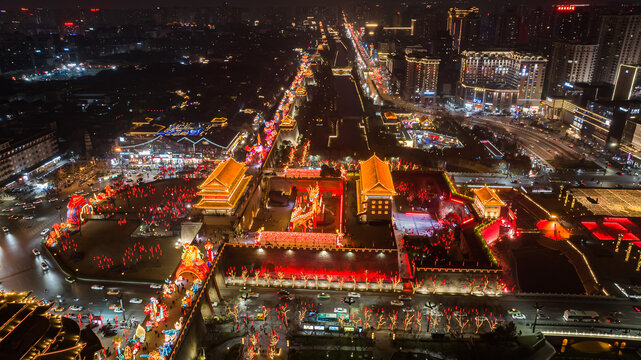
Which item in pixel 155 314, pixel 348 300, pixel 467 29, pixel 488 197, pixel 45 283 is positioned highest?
pixel 467 29

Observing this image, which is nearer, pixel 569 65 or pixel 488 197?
pixel 488 197

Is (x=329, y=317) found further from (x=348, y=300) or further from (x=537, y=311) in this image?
(x=537, y=311)

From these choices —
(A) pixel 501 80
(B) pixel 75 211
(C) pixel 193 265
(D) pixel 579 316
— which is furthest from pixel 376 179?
(A) pixel 501 80

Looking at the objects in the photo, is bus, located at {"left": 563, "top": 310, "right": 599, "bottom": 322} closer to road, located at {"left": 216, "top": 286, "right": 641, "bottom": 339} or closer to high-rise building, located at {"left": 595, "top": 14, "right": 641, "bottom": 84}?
road, located at {"left": 216, "top": 286, "right": 641, "bottom": 339}

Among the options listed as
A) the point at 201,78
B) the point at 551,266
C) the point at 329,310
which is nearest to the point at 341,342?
the point at 329,310

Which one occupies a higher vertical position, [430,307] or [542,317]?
[430,307]

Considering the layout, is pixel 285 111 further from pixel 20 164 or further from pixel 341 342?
pixel 341 342
